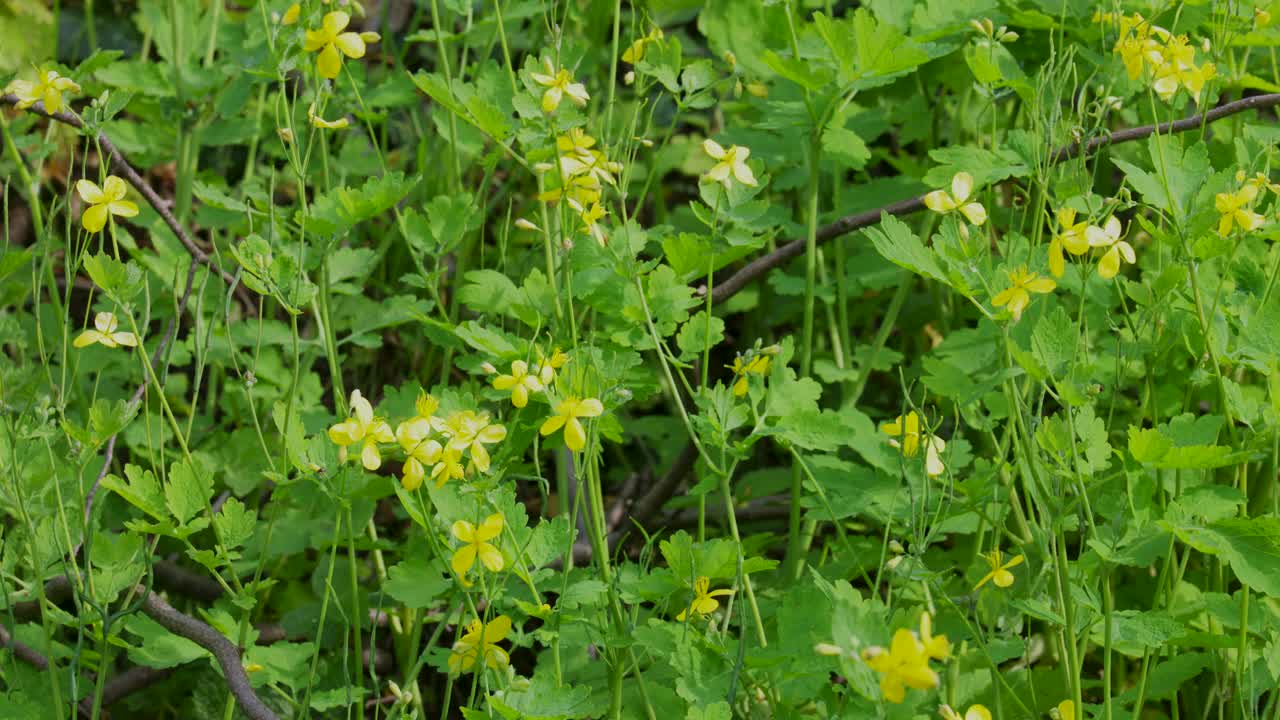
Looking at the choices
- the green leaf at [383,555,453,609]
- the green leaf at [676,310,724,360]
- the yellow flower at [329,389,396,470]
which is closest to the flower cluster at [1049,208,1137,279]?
the green leaf at [676,310,724,360]

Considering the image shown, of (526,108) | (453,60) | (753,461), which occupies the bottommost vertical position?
(753,461)

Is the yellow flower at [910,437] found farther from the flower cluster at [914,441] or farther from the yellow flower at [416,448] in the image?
the yellow flower at [416,448]

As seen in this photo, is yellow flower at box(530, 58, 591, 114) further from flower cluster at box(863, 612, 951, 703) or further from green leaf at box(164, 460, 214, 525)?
flower cluster at box(863, 612, 951, 703)

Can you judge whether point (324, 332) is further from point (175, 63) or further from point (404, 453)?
point (175, 63)

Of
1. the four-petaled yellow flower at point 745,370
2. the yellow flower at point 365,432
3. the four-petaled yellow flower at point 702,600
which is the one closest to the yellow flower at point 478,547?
the yellow flower at point 365,432

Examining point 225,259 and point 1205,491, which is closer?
point 1205,491

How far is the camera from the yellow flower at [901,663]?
3.15 feet

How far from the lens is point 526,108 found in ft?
5.29

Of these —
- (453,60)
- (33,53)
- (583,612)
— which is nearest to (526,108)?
(583,612)

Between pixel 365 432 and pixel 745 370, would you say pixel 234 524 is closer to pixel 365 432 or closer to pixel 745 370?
pixel 365 432

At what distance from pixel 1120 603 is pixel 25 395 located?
67.9 inches

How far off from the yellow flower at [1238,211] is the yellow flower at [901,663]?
2.72 feet

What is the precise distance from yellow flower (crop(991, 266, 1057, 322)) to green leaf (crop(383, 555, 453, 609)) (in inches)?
29.4

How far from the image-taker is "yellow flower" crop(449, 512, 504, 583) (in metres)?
1.30
